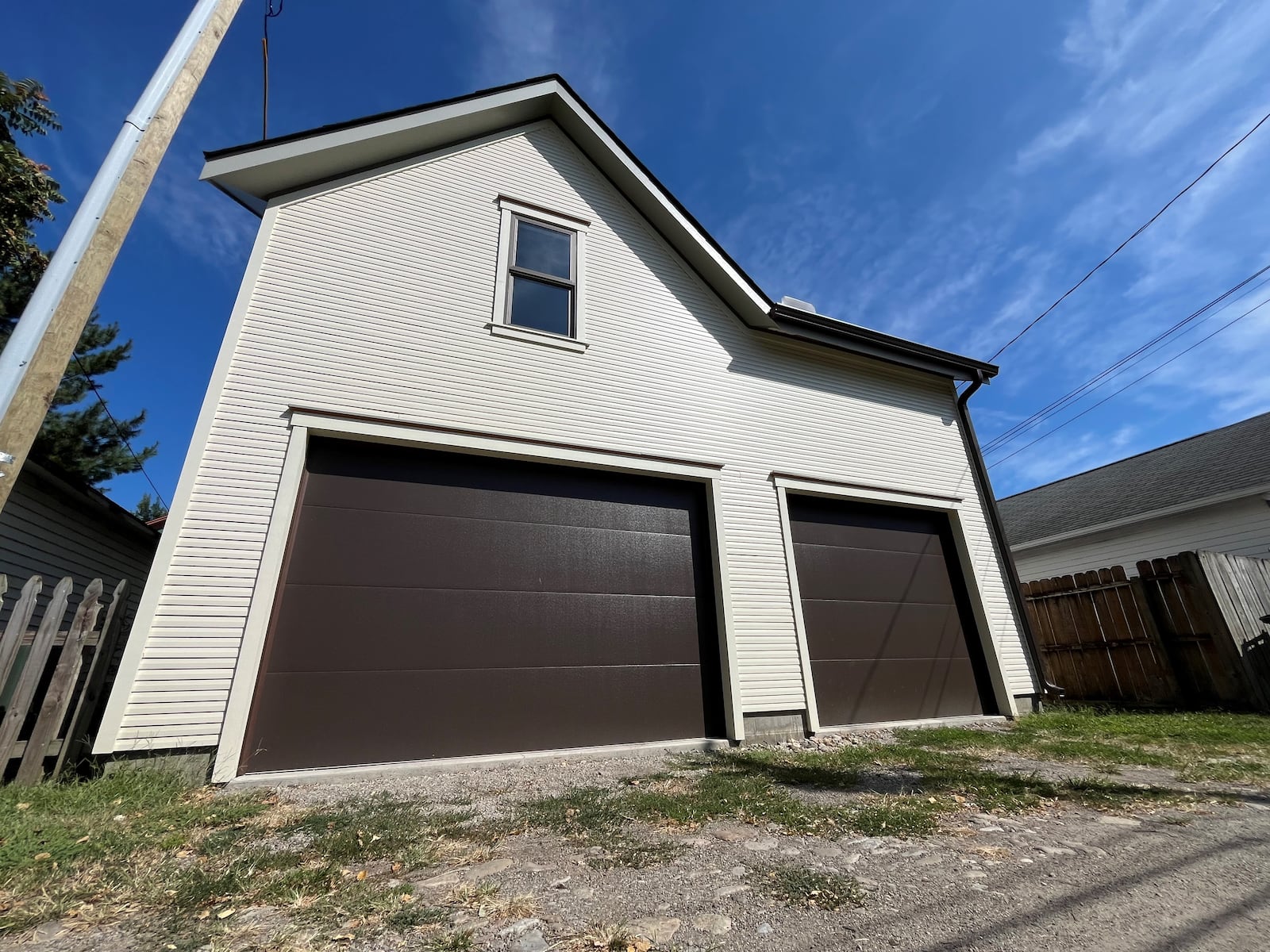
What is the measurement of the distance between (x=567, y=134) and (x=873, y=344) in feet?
17.2

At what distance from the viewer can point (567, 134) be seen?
756 cm

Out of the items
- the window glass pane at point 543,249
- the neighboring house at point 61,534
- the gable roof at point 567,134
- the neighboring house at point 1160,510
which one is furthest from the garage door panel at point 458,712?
the neighboring house at point 1160,510

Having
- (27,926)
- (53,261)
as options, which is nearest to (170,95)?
(53,261)

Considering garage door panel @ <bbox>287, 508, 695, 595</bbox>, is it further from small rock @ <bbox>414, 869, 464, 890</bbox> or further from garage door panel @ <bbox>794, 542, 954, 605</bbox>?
small rock @ <bbox>414, 869, 464, 890</bbox>

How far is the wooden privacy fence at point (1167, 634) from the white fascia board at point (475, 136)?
20.6ft

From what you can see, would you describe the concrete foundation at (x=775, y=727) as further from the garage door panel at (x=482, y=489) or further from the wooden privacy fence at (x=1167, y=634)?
the wooden privacy fence at (x=1167, y=634)

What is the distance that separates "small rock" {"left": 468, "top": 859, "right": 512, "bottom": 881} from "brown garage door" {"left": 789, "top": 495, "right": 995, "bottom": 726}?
4332 millimetres

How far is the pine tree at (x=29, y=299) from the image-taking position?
372 inches

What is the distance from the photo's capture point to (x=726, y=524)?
6.04 m

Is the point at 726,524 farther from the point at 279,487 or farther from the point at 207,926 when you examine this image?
the point at 207,926

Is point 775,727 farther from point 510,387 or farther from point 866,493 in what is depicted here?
point 510,387

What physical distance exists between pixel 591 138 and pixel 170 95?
17.0ft

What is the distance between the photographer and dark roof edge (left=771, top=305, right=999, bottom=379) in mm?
7395

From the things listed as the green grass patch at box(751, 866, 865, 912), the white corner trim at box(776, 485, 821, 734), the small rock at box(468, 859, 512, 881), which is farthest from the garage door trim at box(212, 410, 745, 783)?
the green grass patch at box(751, 866, 865, 912)
